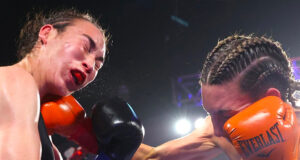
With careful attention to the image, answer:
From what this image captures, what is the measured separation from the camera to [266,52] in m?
1.47

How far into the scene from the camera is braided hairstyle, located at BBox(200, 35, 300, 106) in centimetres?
141

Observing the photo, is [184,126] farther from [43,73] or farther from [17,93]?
[17,93]

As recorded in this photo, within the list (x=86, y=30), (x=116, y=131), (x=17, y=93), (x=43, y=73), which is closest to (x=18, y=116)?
(x=17, y=93)

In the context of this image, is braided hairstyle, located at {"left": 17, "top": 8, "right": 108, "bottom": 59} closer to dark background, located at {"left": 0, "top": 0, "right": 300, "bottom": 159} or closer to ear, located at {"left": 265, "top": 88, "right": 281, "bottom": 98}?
ear, located at {"left": 265, "top": 88, "right": 281, "bottom": 98}

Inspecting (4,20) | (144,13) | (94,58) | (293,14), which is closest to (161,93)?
(144,13)

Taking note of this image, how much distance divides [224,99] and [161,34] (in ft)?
17.5

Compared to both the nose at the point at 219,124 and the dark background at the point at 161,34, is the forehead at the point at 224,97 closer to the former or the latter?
the nose at the point at 219,124

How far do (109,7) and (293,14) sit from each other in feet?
12.8

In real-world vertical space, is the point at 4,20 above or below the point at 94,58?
above

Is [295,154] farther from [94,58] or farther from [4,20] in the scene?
[4,20]

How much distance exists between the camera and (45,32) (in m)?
1.56

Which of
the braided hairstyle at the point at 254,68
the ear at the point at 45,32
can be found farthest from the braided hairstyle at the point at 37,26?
the braided hairstyle at the point at 254,68

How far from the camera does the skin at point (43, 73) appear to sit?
3.06 ft

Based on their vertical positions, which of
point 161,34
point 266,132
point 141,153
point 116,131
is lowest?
point 141,153
